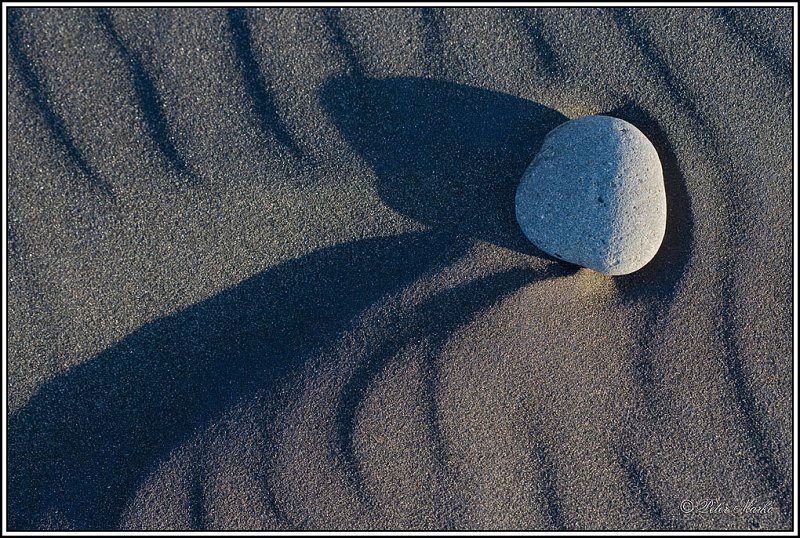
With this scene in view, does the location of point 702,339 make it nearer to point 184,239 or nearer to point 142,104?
Answer: point 184,239

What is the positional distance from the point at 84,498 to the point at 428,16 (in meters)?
2.10

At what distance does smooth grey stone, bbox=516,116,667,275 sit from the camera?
1.64 meters

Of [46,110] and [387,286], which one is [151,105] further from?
[387,286]

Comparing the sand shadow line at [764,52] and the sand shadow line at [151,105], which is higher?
the sand shadow line at [151,105]

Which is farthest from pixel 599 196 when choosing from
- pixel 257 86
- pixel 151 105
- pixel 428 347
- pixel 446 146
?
pixel 151 105

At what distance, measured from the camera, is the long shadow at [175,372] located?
177 cm

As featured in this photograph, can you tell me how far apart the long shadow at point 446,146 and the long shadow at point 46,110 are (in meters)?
0.85

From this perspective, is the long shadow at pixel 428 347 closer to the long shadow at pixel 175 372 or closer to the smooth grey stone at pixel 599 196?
the long shadow at pixel 175 372

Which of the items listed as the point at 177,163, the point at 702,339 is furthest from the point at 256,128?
the point at 702,339

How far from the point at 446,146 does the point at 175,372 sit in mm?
1263

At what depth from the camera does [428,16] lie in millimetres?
1765

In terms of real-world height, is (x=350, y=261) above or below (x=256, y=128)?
below

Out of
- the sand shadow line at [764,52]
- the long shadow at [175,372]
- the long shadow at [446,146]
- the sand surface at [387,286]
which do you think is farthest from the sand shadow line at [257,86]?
the sand shadow line at [764,52]

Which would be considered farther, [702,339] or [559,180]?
[702,339]
